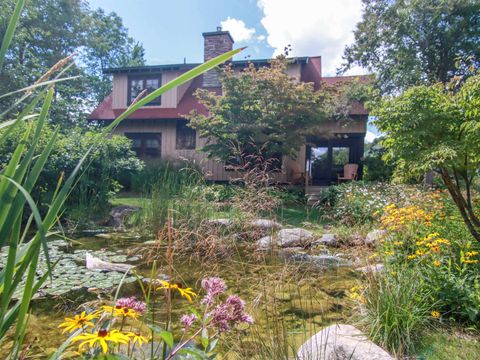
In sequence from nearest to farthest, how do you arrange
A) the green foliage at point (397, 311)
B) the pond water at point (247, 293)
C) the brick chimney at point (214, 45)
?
the pond water at point (247, 293) → the green foliage at point (397, 311) → the brick chimney at point (214, 45)

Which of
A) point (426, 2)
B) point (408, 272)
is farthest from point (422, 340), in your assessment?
point (426, 2)

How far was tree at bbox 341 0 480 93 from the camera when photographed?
1206 centimetres

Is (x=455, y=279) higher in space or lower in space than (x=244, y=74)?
lower

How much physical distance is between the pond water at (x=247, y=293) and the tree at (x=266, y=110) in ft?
20.3

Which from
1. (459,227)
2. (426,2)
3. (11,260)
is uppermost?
(426,2)

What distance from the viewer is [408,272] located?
270 cm

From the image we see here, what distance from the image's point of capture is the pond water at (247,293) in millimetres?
1833

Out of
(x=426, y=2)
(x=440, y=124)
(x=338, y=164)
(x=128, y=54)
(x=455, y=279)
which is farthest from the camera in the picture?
(x=128, y=54)

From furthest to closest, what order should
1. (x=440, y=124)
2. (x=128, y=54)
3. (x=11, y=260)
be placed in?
(x=128, y=54), (x=440, y=124), (x=11, y=260)

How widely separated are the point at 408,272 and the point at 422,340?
550 millimetres

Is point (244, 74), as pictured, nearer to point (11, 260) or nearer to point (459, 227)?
point (459, 227)

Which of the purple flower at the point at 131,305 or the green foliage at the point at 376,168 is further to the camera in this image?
the green foliage at the point at 376,168

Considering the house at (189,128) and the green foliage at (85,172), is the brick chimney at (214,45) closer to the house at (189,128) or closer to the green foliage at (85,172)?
the house at (189,128)

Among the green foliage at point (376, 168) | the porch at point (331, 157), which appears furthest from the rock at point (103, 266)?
the porch at point (331, 157)
